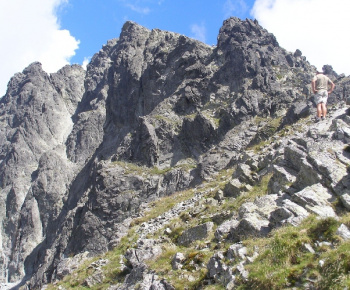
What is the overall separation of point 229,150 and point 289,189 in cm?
4218

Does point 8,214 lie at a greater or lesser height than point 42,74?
lesser

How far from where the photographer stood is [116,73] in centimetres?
13025

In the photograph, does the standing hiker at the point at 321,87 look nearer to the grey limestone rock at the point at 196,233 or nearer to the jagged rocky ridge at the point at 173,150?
the jagged rocky ridge at the point at 173,150

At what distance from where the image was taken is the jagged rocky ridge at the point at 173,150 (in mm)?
15566

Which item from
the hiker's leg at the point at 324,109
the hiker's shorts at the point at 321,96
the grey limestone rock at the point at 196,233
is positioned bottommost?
the grey limestone rock at the point at 196,233

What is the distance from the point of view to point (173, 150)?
70.5m

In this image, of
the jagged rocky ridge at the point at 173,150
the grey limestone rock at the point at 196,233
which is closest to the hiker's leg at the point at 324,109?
the jagged rocky ridge at the point at 173,150

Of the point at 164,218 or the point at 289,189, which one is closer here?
the point at 289,189

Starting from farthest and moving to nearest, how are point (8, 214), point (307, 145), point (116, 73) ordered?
point (8, 214) < point (116, 73) < point (307, 145)

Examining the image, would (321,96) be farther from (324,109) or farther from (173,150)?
(173,150)

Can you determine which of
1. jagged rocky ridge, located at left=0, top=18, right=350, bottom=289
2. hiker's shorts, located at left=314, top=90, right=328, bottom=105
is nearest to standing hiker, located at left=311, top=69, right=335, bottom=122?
hiker's shorts, located at left=314, top=90, right=328, bottom=105

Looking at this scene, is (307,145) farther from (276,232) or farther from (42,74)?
(42,74)

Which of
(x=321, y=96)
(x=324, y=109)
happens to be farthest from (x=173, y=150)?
(x=321, y=96)

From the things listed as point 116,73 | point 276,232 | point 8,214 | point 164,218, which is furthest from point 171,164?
point 8,214
